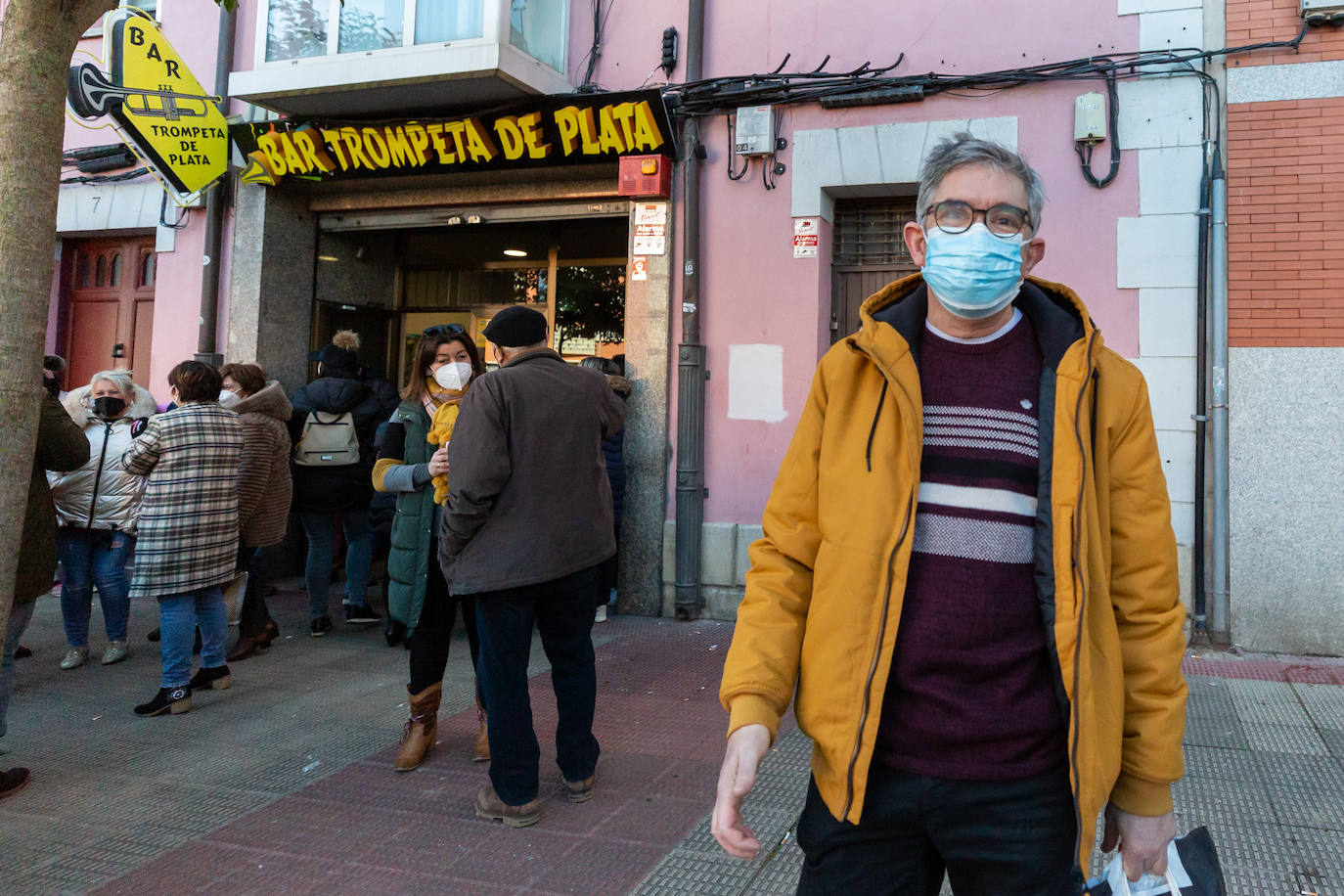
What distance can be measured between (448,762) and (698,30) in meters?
5.67

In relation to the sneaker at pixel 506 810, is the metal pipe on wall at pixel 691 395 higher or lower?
higher

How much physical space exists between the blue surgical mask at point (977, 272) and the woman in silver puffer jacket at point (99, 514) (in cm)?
553

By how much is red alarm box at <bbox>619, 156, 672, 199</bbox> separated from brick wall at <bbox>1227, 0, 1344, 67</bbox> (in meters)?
3.92

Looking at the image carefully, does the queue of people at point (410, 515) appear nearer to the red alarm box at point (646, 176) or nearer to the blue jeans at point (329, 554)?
the blue jeans at point (329, 554)

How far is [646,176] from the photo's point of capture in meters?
7.21

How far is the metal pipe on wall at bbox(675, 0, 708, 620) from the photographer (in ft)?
23.4

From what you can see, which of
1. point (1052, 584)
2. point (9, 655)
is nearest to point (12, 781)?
point (9, 655)

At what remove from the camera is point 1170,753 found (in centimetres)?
161

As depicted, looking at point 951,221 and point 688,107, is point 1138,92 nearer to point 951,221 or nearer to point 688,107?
point 688,107

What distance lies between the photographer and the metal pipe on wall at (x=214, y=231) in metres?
8.57

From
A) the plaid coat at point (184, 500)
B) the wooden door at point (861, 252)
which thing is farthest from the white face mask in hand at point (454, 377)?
the wooden door at point (861, 252)

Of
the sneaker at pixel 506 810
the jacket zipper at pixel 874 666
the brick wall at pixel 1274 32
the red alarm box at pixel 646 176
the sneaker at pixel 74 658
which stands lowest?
the sneaker at pixel 506 810

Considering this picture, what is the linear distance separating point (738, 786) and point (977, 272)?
1040 mm

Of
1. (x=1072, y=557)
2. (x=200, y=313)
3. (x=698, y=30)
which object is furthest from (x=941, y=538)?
(x=200, y=313)
